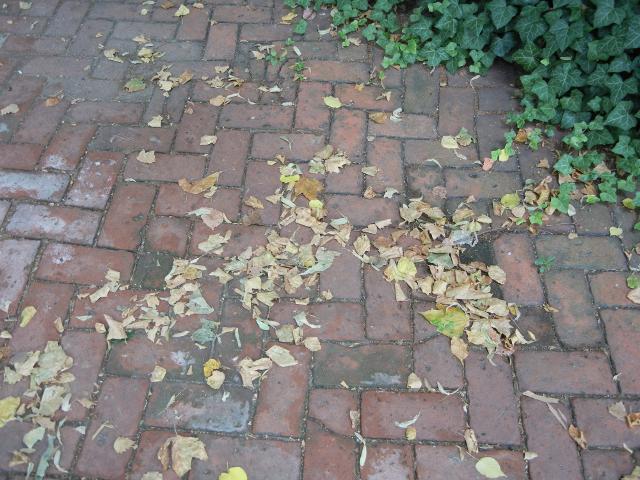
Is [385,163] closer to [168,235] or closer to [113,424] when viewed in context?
[168,235]

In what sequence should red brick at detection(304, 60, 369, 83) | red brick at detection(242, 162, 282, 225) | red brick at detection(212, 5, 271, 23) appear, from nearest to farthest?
red brick at detection(242, 162, 282, 225) → red brick at detection(304, 60, 369, 83) → red brick at detection(212, 5, 271, 23)

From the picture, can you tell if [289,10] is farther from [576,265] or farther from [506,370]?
[506,370]

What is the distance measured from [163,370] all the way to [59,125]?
1.44 metres

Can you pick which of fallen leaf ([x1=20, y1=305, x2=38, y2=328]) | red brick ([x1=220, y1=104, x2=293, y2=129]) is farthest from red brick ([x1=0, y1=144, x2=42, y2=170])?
red brick ([x1=220, y1=104, x2=293, y2=129])

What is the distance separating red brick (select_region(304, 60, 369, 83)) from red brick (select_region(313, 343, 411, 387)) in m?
1.54

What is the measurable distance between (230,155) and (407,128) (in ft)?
2.79

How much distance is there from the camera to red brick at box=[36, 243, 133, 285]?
2439 millimetres

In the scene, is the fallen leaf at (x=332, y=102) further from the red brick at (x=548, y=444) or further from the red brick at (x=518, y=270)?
the red brick at (x=548, y=444)

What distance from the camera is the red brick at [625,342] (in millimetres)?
2219

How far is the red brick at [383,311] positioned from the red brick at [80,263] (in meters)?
0.95

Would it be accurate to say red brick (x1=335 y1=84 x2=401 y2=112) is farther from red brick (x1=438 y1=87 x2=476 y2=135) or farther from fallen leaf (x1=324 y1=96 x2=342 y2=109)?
red brick (x1=438 y1=87 x2=476 y2=135)

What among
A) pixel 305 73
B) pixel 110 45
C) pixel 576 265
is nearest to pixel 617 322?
pixel 576 265

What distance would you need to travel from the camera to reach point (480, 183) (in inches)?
110

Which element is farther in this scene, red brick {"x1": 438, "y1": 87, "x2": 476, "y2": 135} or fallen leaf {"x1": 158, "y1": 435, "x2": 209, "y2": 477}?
red brick {"x1": 438, "y1": 87, "x2": 476, "y2": 135}
